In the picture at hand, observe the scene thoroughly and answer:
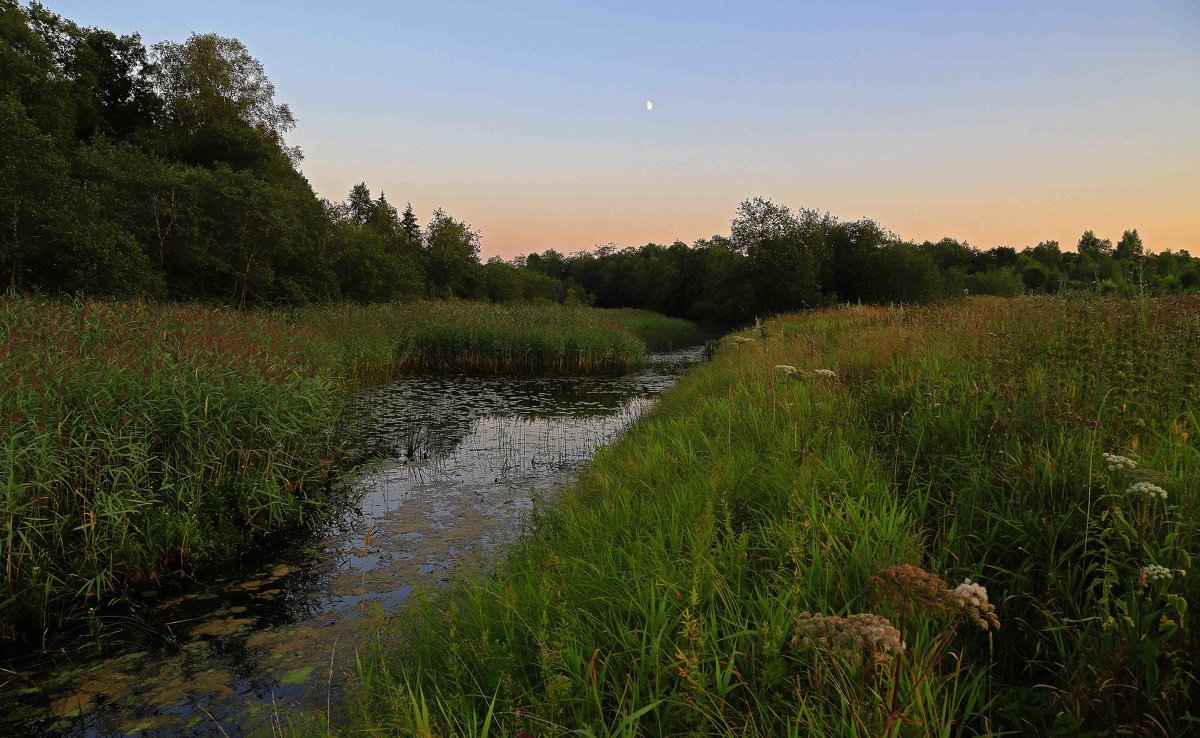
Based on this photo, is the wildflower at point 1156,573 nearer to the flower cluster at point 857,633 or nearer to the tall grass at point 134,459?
the flower cluster at point 857,633

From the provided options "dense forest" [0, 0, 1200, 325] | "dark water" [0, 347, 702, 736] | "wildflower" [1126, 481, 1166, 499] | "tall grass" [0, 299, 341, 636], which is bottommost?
"dark water" [0, 347, 702, 736]

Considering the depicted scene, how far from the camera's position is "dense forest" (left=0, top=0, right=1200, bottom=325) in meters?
16.1

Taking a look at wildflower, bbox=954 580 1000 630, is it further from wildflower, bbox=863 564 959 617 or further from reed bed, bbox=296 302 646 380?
reed bed, bbox=296 302 646 380

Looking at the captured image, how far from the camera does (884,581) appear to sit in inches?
83.3

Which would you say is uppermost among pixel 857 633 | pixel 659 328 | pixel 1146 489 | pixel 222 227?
pixel 222 227

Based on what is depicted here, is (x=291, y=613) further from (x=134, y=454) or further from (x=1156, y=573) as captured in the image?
(x=1156, y=573)

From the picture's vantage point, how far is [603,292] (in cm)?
10656

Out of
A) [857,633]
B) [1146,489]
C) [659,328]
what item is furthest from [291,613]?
[659,328]

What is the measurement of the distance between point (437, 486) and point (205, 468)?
105 inches

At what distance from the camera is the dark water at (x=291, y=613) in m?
3.60

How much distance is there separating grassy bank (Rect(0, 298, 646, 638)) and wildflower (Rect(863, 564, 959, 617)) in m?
5.42

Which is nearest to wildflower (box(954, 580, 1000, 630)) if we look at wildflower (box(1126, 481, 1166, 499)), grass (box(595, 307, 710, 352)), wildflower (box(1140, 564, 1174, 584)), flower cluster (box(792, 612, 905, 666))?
flower cluster (box(792, 612, 905, 666))

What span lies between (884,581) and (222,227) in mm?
29946

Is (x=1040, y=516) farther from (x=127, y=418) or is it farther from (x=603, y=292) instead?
(x=603, y=292)
